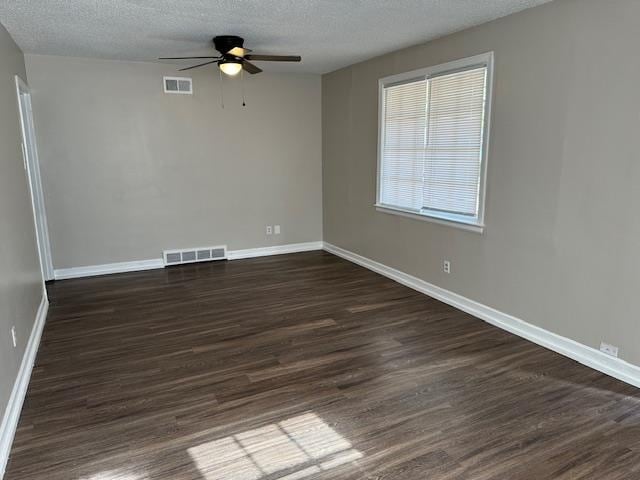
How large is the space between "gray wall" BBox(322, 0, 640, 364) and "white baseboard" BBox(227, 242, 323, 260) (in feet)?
8.35

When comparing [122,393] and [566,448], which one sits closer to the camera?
[566,448]

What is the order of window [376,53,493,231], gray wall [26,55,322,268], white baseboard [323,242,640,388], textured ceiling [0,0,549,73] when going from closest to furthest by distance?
white baseboard [323,242,640,388]
textured ceiling [0,0,549,73]
window [376,53,493,231]
gray wall [26,55,322,268]

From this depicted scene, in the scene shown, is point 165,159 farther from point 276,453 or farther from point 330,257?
point 276,453

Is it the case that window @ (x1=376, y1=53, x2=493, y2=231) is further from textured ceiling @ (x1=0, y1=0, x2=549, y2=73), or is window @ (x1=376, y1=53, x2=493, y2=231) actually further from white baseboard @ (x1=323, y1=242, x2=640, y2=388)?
white baseboard @ (x1=323, y1=242, x2=640, y2=388)

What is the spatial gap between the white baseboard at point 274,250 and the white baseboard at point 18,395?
270 cm

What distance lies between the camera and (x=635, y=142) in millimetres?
2689

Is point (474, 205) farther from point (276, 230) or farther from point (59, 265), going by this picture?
point (59, 265)

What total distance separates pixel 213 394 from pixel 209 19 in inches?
108

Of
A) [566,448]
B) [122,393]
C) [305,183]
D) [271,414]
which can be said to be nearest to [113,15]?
[122,393]

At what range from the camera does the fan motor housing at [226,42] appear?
392 centimetres

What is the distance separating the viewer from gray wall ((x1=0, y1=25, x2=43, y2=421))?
254cm

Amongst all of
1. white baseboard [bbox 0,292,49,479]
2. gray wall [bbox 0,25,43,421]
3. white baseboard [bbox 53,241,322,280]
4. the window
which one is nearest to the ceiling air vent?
gray wall [bbox 0,25,43,421]

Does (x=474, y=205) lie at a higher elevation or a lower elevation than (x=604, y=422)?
higher

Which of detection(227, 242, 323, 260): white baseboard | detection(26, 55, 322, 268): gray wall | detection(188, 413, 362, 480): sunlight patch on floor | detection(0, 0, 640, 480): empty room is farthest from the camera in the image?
detection(227, 242, 323, 260): white baseboard
